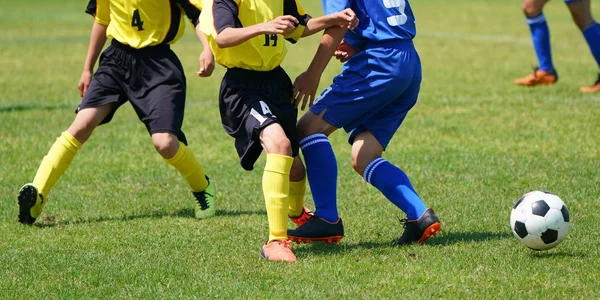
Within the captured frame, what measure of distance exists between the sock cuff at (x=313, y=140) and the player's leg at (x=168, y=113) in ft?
3.47

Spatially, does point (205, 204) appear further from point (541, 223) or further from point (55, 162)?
point (541, 223)

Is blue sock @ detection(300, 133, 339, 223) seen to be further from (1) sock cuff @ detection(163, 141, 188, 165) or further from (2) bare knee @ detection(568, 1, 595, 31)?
(2) bare knee @ detection(568, 1, 595, 31)

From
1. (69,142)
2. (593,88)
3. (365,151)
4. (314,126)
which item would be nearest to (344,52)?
(314,126)

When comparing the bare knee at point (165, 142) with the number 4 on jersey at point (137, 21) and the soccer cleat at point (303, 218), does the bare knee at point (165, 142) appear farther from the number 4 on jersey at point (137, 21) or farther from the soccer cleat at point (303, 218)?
the soccer cleat at point (303, 218)

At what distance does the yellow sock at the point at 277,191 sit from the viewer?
5.07 m

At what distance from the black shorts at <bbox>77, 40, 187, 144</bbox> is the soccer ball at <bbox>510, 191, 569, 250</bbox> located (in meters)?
2.20

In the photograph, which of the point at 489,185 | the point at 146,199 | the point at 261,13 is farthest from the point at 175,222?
the point at 489,185

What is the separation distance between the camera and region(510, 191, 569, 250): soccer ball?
196 inches

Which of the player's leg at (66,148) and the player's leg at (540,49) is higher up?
the player's leg at (66,148)

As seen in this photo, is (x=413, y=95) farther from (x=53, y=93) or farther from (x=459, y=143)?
(x=53, y=93)

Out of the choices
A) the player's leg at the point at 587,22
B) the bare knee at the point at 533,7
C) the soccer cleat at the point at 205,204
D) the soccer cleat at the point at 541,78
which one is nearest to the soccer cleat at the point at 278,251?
the soccer cleat at the point at 205,204

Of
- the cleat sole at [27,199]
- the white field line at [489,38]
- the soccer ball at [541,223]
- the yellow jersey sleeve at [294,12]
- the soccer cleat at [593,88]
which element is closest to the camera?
the soccer ball at [541,223]

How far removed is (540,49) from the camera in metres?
11.4

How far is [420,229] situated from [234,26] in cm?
145
